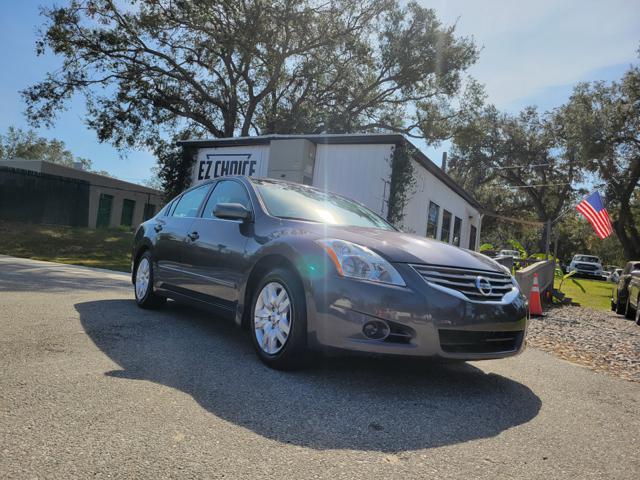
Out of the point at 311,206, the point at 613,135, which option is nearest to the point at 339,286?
the point at 311,206

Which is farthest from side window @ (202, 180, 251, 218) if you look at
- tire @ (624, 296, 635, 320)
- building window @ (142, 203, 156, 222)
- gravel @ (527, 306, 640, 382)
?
building window @ (142, 203, 156, 222)

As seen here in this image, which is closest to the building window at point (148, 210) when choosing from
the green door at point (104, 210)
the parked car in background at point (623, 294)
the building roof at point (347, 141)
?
the green door at point (104, 210)

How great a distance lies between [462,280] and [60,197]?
25417 mm

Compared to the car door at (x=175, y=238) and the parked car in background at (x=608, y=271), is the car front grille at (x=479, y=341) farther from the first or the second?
the parked car in background at (x=608, y=271)

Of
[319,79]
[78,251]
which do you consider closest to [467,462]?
[78,251]

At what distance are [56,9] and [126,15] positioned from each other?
2.49 m

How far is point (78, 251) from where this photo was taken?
52.0 ft

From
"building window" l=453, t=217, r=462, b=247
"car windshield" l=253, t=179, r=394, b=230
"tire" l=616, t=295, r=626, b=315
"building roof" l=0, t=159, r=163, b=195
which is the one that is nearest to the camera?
"car windshield" l=253, t=179, r=394, b=230

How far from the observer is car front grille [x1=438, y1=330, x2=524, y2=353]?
3314mm

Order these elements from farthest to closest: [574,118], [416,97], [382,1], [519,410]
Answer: [574,118] → [416,97] → [382,1] → [519,410]

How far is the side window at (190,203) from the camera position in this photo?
17.8ft

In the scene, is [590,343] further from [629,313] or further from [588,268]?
[588,268]

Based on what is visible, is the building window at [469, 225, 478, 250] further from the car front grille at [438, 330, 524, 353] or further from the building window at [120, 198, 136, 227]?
the building window at [120, 198, 136, 227]

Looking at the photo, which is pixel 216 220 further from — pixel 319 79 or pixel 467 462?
pixel 319 79
